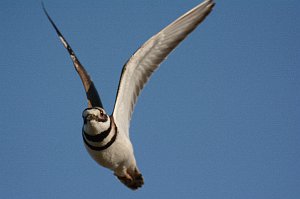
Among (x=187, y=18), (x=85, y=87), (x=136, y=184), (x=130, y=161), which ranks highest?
(x=187, y=18)

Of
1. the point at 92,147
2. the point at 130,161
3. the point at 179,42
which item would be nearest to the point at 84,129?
the point at 92,147

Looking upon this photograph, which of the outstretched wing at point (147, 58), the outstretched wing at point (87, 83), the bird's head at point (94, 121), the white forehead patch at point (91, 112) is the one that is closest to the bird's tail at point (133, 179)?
the outstretched wing at point (147, 58)

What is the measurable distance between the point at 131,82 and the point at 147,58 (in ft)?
1.92

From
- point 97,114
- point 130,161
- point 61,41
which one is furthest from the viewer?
point 61,41

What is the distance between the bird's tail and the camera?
10.1 m

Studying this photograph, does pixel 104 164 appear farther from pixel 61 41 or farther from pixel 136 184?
pixel 61 41

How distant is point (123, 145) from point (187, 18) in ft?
8.96

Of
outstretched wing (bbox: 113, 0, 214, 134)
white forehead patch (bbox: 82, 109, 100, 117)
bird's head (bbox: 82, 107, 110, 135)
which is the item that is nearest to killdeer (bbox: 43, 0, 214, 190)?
outstretched wing (bbox: 113, 0, 214, 134)

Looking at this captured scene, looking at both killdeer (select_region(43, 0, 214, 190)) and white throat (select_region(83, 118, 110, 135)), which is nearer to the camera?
white throat (select_region(83, 118, 110, 135))

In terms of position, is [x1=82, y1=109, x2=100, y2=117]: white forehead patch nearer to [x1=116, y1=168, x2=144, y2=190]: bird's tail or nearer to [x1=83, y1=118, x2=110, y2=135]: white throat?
[x1=83, y1=118, x2=110, y2=135]: white throat

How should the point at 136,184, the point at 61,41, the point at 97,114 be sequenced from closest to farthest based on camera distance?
the point at 97,114, the point at 136,184, the point at 61,41

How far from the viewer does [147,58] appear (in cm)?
1030

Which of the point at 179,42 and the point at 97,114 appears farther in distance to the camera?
the point at 179,42

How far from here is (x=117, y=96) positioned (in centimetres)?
991
